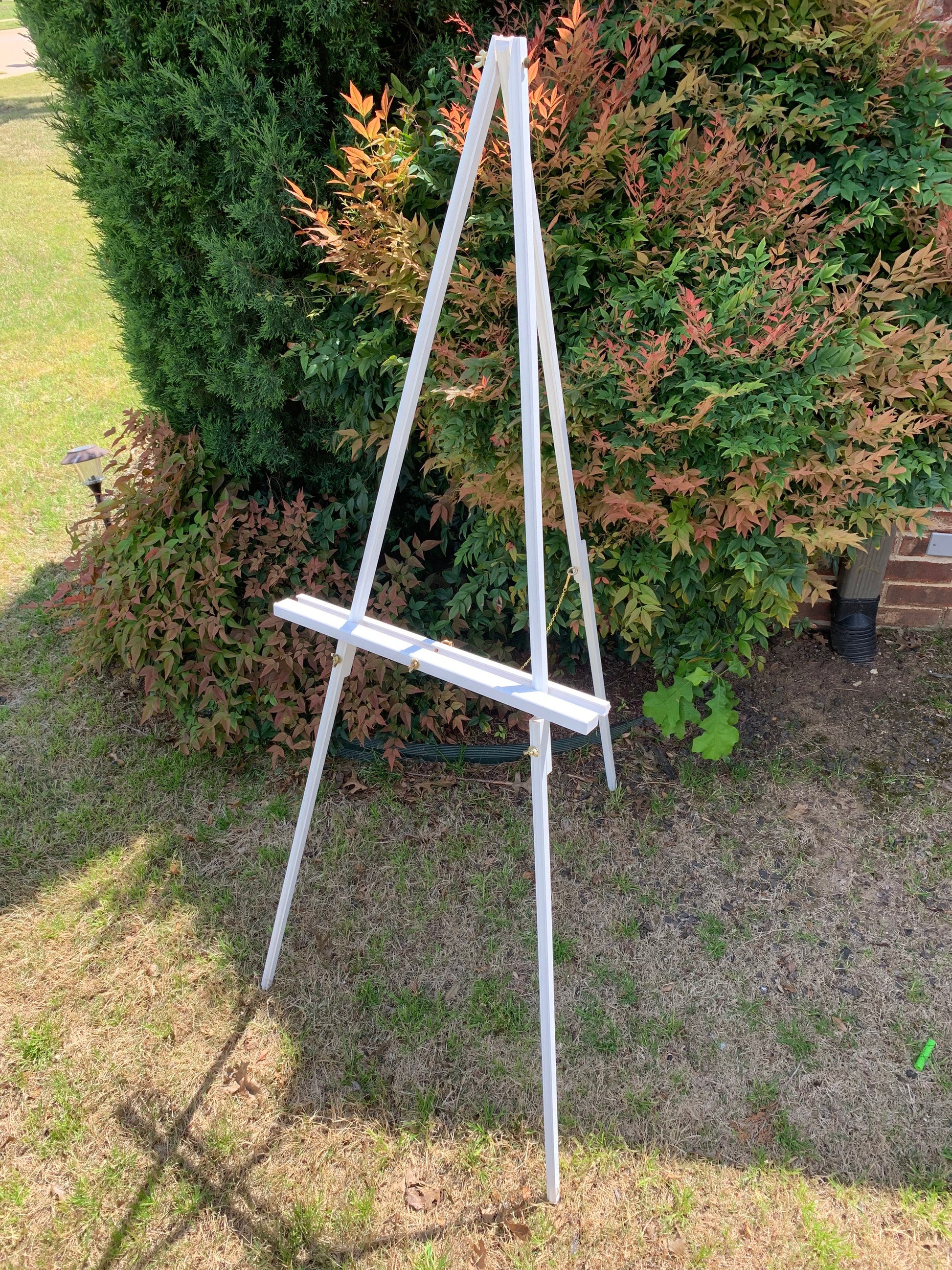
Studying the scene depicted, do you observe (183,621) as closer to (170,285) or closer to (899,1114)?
(170,285)

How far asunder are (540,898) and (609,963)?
935 millimetres

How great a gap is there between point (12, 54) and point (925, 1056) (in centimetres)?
2838

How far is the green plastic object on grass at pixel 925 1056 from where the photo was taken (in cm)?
234

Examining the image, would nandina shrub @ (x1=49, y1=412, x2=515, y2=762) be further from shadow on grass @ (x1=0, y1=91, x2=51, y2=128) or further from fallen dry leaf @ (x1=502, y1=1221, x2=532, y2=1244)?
shadow on grass @ (x1=0, y1=91, x2=51, y2=128)

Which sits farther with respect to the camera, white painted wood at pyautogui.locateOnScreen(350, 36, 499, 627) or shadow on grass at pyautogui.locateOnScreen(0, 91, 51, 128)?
shadow on grass at pyautogui.locateOnScreen(0, 91, 51, 128)

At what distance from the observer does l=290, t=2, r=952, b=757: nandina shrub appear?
94.0 inches

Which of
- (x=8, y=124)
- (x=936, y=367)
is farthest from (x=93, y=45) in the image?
(x=8, y=124)

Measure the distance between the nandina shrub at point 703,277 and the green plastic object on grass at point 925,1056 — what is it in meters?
1.31

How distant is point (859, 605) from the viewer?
3.55 metres

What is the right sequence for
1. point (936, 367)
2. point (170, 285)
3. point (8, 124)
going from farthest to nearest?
point (8, 124)
point (170, 285)
point (936, 367)

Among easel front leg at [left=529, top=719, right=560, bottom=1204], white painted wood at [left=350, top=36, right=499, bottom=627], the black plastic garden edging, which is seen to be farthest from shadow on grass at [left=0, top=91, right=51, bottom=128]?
easel front leg at [left=529, top=719, right=560, bottom=1204]

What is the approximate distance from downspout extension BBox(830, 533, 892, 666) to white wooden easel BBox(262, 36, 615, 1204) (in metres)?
1.69

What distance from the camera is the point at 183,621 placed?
11.0ft

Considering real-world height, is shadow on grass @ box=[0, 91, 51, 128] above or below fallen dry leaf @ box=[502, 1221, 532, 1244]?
above
